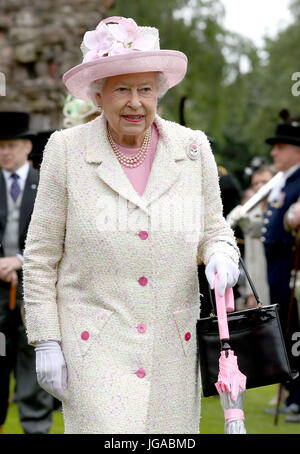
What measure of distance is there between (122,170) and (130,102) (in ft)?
0.85

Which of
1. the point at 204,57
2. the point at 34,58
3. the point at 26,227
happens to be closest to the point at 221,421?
the point at 26,227

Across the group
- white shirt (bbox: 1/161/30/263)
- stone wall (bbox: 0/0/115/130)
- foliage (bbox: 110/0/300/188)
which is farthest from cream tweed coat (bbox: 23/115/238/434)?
foliage (bbox: 110/0/300/188)

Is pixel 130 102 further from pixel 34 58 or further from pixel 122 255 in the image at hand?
pixel 34 58

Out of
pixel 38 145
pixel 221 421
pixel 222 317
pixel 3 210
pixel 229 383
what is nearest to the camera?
pixel 229 383

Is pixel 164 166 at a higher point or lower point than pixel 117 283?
higher

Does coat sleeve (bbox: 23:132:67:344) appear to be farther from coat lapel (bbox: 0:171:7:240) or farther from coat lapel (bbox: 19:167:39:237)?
coat lapel (bbox: 0:171:7:240)

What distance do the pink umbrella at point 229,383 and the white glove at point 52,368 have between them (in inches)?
22.2

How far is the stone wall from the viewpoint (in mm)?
15023

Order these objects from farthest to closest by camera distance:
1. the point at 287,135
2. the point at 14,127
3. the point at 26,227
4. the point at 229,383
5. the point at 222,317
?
the point at 287,135
the point at 14,127
the point at 26,227
the point at 222,317
the point at 229,383

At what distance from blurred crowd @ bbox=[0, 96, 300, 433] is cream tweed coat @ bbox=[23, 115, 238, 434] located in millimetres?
3131

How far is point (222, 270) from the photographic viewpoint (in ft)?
11.5

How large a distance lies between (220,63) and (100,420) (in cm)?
2385

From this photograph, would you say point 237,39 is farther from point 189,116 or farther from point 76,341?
point 76,341
